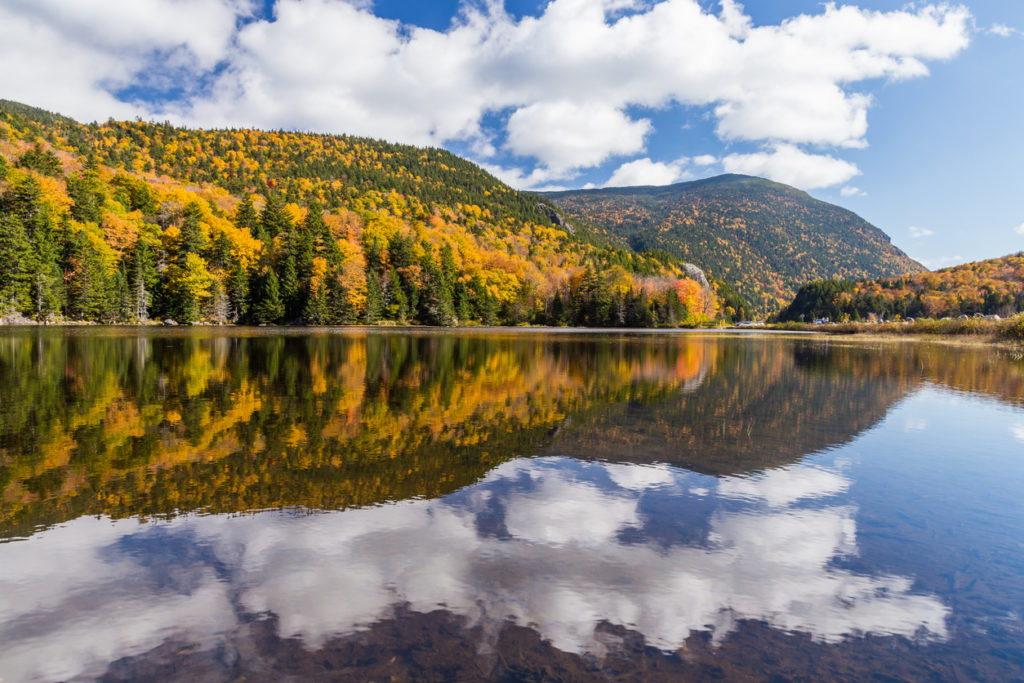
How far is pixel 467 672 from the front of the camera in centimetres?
330

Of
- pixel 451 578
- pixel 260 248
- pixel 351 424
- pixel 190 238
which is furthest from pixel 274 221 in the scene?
pixel 451 578

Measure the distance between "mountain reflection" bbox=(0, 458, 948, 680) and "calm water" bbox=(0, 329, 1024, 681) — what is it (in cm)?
3

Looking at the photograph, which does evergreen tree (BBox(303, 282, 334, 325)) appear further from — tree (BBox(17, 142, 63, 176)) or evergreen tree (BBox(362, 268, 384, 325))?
tree (BBox(17, 142, 63, 176))

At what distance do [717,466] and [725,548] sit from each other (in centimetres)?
317

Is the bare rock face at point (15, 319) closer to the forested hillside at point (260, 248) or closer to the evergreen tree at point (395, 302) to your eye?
the forested hillside at point (260, 248)

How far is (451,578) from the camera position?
449 cm

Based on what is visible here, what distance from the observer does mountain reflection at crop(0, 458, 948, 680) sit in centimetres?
376

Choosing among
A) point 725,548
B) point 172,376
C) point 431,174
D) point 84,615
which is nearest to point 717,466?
point 725,548

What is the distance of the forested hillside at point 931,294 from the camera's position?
132000mm

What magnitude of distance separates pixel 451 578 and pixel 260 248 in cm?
8948

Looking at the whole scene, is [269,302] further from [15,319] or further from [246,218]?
[15,319]

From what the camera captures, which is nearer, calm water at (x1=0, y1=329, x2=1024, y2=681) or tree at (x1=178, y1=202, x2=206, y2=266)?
calm water at (x1=0, y1=329, x2=1024, y2=681)

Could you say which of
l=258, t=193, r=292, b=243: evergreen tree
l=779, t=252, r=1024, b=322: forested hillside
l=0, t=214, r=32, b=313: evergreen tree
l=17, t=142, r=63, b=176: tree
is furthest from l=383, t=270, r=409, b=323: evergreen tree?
l=779, t=252, r=1024, b=322: forested hillside

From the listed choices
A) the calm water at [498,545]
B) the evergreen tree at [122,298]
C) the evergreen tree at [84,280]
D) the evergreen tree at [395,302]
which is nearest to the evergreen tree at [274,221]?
the evergreen tree at [395,302]
